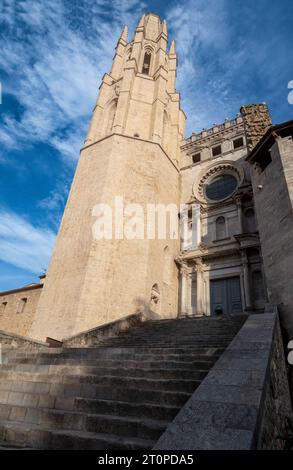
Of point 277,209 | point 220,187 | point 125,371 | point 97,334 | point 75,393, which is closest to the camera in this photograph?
point 75,393

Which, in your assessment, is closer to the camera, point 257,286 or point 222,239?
point 257,286

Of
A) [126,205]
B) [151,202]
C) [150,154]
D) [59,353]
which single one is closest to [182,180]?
[150,154]

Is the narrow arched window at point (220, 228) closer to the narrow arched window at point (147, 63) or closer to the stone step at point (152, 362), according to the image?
the stone step at point (152, 362)

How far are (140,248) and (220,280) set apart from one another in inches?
172

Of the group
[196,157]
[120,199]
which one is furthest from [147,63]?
[120,199]

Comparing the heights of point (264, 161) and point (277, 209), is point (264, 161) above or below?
above

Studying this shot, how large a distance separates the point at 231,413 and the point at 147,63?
25.0m

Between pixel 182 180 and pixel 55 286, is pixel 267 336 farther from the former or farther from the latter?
pixel 182 180

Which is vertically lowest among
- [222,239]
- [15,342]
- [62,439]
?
[62,439]

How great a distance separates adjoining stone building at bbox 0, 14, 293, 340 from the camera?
440 inches

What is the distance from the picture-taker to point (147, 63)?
72.2 ft

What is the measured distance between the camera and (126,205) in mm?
13352

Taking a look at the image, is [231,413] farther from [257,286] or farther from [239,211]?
[239,211]

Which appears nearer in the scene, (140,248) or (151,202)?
(140,248)
